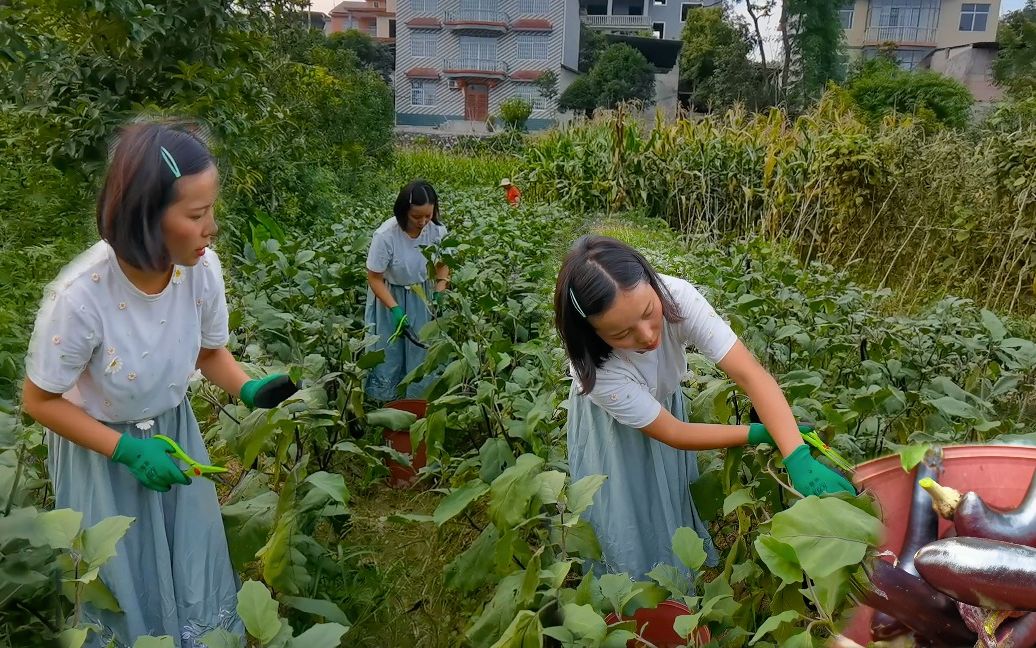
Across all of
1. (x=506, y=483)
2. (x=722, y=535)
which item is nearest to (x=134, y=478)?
(x=506, y=483)

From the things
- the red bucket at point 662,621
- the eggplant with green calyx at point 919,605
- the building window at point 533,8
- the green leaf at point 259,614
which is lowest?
the red bucket at point 662,621

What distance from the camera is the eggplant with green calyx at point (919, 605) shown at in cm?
87

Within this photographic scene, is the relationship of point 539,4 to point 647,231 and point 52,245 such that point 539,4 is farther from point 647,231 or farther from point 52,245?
point 52,245

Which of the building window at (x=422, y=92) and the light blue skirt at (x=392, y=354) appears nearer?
the light blue skirt at (x=392, y=354)

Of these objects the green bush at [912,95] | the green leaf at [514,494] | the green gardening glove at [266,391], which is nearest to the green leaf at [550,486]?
the green leaf at [514,494]

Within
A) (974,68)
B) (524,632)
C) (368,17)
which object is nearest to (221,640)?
(524,632)

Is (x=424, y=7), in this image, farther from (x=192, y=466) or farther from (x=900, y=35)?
(x=192, y=466)

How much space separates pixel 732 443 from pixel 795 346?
1.28 meters

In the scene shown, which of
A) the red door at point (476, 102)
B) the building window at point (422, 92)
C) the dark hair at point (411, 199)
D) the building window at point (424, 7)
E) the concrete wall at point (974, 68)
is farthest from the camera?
the building window at point (422, 92)

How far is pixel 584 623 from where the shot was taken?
3.41 ft

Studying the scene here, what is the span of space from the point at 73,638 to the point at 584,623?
60cm

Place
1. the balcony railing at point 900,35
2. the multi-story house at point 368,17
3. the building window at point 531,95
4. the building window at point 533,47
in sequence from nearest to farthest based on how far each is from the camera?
the building window at point 531,95 → the balcony railing at point 900,35 → the building window at point 533,47 → the multi-story house at point 368,17

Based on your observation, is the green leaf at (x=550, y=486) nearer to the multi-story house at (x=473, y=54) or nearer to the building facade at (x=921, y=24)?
the multi-story house at (x=473, y=54)

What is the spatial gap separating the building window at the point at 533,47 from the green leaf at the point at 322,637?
110 feet
